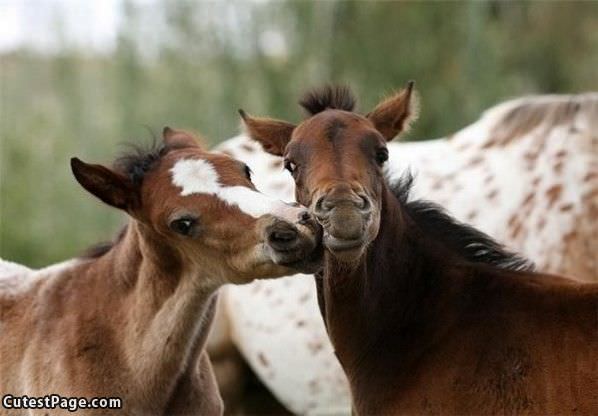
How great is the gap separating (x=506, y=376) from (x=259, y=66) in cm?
1557

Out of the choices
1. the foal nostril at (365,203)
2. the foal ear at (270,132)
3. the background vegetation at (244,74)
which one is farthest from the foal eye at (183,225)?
the background vegetation at (244,74)

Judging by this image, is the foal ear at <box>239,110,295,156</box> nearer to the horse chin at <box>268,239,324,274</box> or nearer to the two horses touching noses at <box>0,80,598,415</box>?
the two horses touching noses at <box>0,80,598,415</box>

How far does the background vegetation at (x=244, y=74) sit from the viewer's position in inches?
736

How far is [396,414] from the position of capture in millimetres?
5031

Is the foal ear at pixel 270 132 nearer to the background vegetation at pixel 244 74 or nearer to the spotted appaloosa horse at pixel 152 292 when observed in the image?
the spotted appaloosa horse at pixel 152 292

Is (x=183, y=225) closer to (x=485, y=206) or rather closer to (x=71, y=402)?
(x=71, y=402)

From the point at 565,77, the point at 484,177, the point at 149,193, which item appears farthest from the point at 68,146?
the point at 149,193

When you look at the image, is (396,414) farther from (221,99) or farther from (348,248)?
(221,99)

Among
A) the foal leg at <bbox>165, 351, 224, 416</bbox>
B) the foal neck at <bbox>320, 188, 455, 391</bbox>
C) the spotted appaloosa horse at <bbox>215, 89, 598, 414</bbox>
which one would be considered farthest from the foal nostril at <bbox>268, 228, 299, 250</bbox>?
the spotted appaloosa horse at <bbox>215, 89, 598, 414</bbox>

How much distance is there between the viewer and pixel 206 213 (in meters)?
5.14

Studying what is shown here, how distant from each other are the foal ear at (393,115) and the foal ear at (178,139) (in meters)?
0.87

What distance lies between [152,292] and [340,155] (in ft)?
3.91

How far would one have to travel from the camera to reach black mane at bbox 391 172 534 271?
5.45 m

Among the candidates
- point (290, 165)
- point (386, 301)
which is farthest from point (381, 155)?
point (386, 301)
